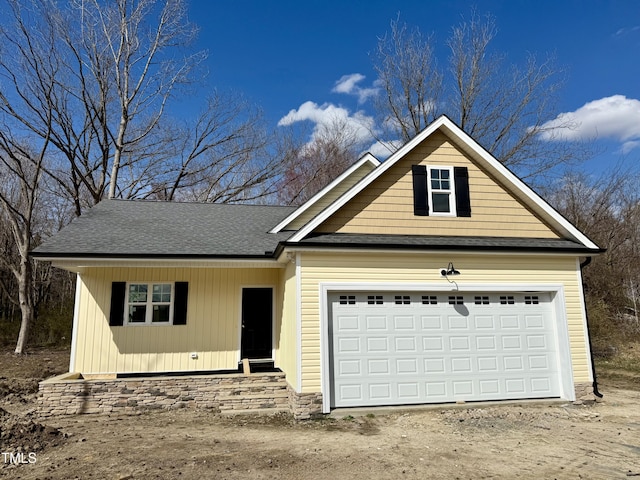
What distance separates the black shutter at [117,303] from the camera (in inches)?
382

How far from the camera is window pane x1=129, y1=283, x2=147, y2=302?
996 centimetres

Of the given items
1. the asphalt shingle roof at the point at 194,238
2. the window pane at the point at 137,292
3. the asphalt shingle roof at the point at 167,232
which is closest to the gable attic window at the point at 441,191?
the asphalt shingle roof at the point at 194,238

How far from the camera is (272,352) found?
409 inches

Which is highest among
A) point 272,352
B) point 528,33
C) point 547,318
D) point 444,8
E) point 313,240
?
point 444,8

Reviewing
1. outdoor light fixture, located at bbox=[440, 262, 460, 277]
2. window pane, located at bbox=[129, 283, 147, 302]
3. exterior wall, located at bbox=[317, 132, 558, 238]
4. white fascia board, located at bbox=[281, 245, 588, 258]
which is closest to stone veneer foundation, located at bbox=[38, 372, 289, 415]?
window pane, located at bbox=[129, 283, 147, 302]

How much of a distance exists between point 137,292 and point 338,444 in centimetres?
639

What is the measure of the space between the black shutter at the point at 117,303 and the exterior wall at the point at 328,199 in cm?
441

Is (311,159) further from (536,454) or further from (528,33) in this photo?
(536,454)

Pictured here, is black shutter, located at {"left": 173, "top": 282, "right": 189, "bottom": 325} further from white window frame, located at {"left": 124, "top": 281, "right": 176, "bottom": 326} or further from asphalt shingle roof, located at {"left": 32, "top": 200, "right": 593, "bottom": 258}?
asphalt shingle roof, located at {"left": 32, "top": 200, "right": 593, "bottom": 258}

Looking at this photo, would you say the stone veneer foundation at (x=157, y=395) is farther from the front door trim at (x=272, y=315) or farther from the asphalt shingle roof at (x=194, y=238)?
the asphalt shingle roof at (x=194, y=238)

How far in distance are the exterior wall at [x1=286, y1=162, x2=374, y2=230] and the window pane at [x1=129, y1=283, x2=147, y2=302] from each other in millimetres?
3983

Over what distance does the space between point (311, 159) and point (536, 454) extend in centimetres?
2323

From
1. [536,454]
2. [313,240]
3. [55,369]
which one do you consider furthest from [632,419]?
[55,369]

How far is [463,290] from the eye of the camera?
28.3 feet
